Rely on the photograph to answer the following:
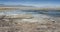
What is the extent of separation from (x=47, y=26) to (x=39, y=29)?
4.40 feet

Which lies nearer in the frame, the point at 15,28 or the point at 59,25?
the point at 15,28

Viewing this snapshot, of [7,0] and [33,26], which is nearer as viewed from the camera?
[33,26]

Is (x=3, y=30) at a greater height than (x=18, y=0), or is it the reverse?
(x=3, y=30)

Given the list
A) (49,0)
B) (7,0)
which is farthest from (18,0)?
(49,0)

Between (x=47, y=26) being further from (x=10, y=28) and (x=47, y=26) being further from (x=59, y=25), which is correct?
(x=10, y=28)

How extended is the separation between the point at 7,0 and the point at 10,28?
3066cm

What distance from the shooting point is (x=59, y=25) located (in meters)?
16.5

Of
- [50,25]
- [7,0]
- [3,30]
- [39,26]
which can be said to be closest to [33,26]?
[39,26]

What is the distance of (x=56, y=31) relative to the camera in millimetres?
14555

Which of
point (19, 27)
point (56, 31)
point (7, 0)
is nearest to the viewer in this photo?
point (56, 31)

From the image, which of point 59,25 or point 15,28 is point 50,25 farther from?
point 15,28

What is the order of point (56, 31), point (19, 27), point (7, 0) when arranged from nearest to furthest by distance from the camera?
point (56, 31) → point (19, 27) → point (7, 0)

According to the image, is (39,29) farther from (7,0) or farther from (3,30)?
(7,0)

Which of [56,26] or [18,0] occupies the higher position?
[56,26]
